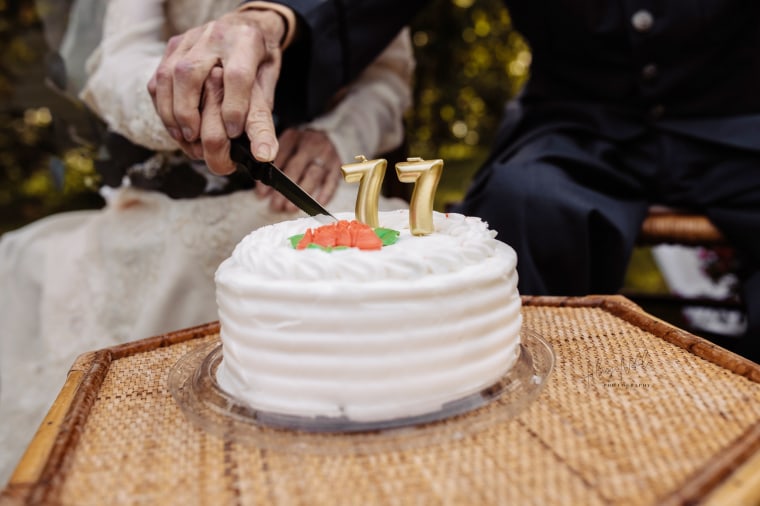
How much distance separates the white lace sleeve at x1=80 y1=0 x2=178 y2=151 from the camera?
131 centimetres

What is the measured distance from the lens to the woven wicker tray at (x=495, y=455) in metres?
0.58

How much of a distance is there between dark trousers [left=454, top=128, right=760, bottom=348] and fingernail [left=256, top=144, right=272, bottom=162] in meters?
0.66

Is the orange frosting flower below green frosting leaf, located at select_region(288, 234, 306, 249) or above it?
above

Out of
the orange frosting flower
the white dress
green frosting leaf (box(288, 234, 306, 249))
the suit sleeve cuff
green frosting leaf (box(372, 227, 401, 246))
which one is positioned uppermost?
the suit sleeve cuff

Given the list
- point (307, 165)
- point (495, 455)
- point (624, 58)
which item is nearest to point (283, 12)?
point (307, 165)

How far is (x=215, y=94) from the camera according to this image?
1.02m

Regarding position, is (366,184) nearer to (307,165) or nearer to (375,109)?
(307,165)

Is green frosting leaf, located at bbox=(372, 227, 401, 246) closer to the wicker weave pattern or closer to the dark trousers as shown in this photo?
the dark trousers

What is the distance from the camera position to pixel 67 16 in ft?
5.44

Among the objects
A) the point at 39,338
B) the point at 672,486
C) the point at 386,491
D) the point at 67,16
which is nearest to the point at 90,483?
the point at 386,491

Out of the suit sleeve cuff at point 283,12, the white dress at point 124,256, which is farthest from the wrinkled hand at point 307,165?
the suit sleeve cuff at point 283,12

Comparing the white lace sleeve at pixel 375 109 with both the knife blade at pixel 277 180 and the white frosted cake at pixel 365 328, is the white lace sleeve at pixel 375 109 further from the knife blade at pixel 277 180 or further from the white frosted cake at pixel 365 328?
the white frosted cake at pixel 365 328

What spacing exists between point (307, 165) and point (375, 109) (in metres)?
0.28

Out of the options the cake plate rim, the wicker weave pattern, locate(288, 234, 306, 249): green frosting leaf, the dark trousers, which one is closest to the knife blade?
locate(288, 234, 306, 249): green frosting leaf
